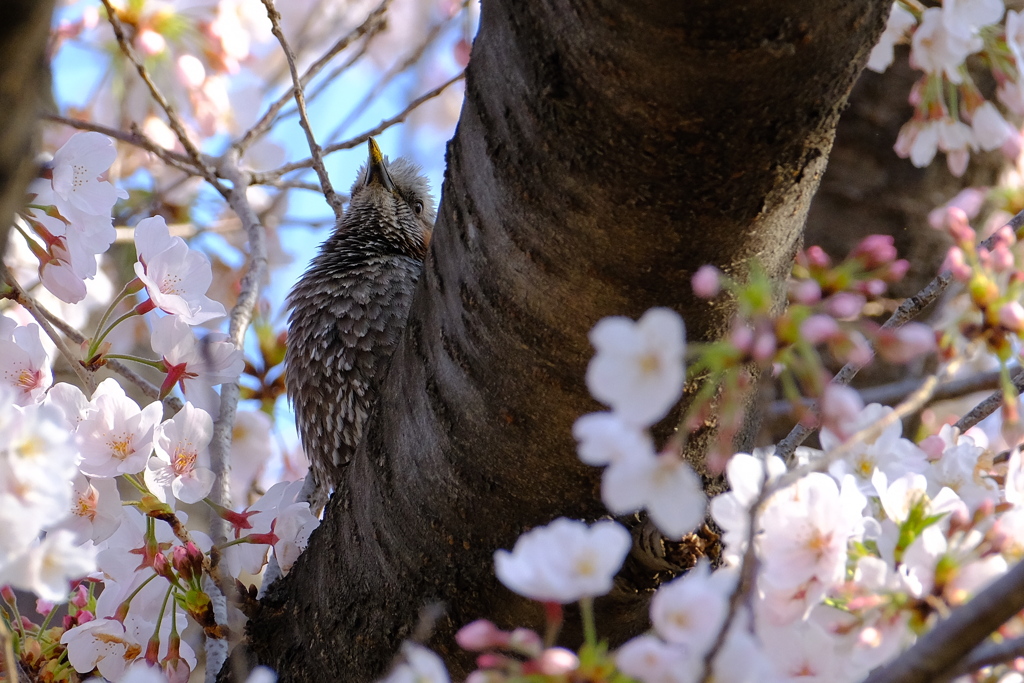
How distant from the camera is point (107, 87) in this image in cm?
286

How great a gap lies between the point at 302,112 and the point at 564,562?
1.30 metres

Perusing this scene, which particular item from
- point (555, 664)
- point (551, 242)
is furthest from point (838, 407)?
point (551, 242)

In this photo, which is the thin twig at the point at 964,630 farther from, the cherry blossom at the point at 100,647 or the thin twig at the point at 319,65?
the thin twig at the point at 319,65

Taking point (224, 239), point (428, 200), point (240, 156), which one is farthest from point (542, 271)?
point (224, 239)

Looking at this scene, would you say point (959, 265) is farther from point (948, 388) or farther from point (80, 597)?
point (80, 597)

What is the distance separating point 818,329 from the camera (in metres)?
0.62

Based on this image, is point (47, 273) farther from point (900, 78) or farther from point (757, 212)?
point (900, 78)

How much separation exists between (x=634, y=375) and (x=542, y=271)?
387mm

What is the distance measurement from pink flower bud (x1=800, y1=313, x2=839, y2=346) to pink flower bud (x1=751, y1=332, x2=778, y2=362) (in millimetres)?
23

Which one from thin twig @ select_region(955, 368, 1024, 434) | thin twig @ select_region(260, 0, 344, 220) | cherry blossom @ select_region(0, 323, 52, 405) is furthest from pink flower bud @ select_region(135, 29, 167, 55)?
thin twig @ select_region(955, 368, 1024, 434)

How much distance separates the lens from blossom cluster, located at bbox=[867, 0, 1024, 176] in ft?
4.01

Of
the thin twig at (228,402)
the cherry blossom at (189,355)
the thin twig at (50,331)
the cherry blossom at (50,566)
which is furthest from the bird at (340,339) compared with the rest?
the cherry blossom at (50,566)

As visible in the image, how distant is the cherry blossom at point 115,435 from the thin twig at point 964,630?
99cm

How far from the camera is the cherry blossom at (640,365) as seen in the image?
2.01ft
